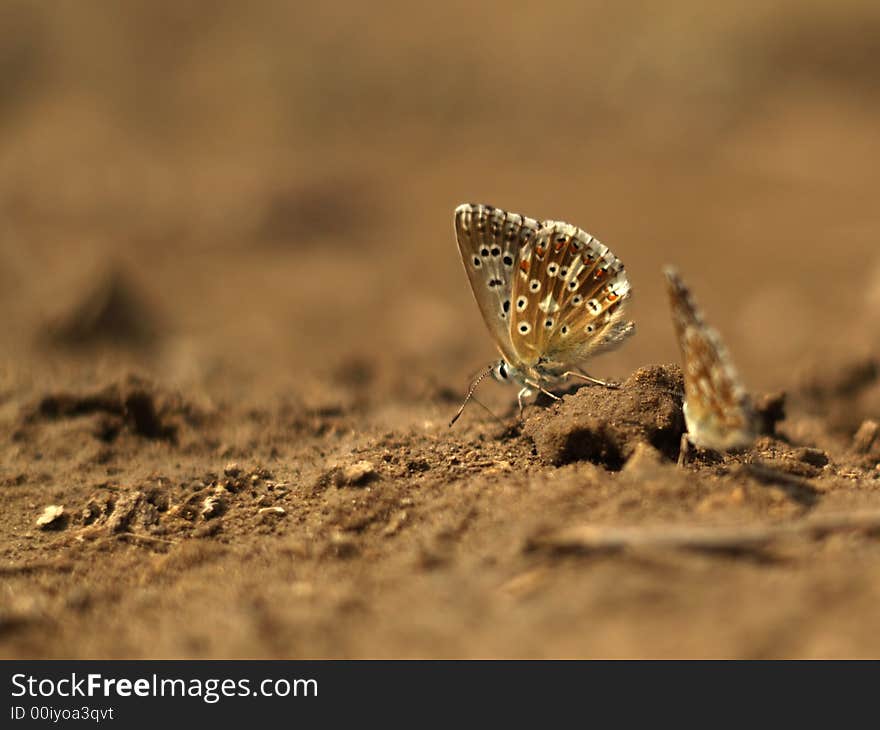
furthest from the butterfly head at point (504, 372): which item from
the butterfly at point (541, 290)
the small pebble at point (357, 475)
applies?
the small pebble at point (357, 475)

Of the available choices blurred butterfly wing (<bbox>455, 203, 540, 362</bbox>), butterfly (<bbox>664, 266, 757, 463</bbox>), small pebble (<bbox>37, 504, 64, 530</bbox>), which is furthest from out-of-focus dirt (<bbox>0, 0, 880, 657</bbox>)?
blurred butterfly wing (<bbox>455, 203, 540, 362</bbox>)

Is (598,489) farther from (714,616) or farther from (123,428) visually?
(123,428)

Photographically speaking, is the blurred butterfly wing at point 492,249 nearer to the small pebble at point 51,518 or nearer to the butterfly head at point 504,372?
the butterfly head at point 504,372

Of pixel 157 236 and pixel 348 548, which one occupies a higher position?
pixel 157 236

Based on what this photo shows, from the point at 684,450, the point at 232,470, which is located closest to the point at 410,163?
the point at 232,470
